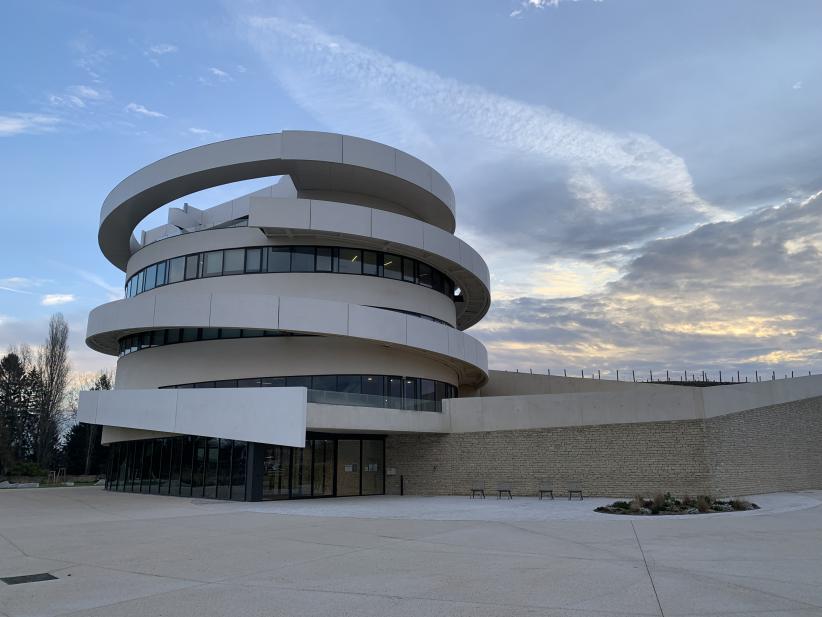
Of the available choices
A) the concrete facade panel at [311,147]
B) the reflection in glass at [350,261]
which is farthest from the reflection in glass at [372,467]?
the concrete facade panel at [311,147]

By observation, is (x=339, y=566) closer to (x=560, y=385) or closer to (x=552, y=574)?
(x=552, y=574)

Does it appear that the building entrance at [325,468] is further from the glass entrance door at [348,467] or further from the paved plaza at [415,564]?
the paved plaza at [415,564]

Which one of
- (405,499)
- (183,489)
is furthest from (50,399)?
(405,499)

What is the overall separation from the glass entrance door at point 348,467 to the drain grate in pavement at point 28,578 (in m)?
18.6

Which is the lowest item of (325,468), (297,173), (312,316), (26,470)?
(26,470)

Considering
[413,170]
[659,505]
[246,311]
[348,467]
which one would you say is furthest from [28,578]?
[413,170]

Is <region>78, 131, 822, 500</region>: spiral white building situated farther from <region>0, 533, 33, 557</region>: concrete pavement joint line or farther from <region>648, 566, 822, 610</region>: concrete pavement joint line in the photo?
<region>648, 566, 822, 610</region>: concrete pavement joint line

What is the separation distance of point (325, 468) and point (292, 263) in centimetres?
944

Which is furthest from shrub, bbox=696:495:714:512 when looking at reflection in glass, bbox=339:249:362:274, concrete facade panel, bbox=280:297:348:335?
reflection in glass, bbox=339:249:362:274

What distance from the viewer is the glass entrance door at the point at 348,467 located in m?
28.1

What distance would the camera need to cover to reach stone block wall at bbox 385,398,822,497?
23.7m

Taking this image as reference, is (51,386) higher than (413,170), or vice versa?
(413,170)

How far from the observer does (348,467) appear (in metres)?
28.4

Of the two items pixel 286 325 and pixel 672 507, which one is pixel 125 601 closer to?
pixel 672 507
